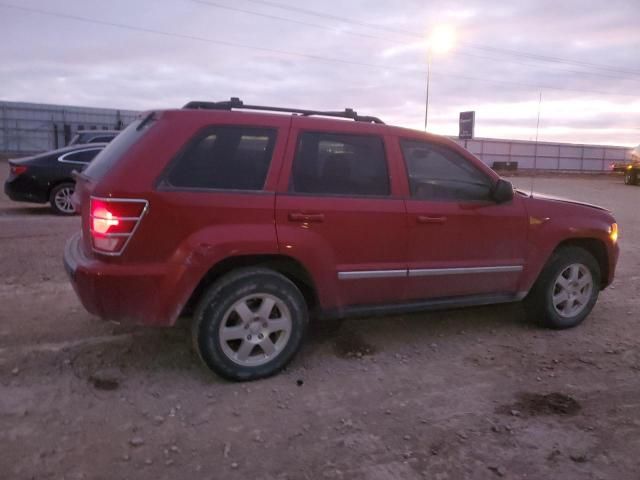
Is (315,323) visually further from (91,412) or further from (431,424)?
(91,412)

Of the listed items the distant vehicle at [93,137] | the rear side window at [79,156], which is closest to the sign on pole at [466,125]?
the distant vehicle at [93,137]

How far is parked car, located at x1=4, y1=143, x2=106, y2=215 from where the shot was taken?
10102 millimetres

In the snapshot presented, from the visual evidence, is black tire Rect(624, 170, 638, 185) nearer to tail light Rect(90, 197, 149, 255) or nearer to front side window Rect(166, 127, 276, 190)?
front side window Rect(166, 127, 276, 190)

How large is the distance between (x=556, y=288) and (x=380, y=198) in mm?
2005

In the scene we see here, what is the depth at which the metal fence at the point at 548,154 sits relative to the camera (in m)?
43.6

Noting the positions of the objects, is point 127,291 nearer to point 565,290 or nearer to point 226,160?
point 226,160

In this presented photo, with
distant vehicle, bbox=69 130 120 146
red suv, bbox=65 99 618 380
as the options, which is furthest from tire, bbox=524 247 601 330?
distant vehicle, bbox=69 130 120 146

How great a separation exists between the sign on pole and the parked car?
34880 mm

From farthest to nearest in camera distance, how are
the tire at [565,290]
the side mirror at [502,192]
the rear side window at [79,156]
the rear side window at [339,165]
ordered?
the rear side window at [79,156]
the tire at [565,290]
the side mirror at [502,192]
the rear side window at [339,165]

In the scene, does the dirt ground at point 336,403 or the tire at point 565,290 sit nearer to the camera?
the dirt ground at point 336,403

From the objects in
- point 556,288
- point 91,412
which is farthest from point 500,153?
point 91,412

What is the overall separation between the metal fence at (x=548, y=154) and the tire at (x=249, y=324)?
40.1m

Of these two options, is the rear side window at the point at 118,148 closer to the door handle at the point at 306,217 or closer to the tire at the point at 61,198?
the door handle at the point at 306,217

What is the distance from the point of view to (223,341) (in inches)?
141
